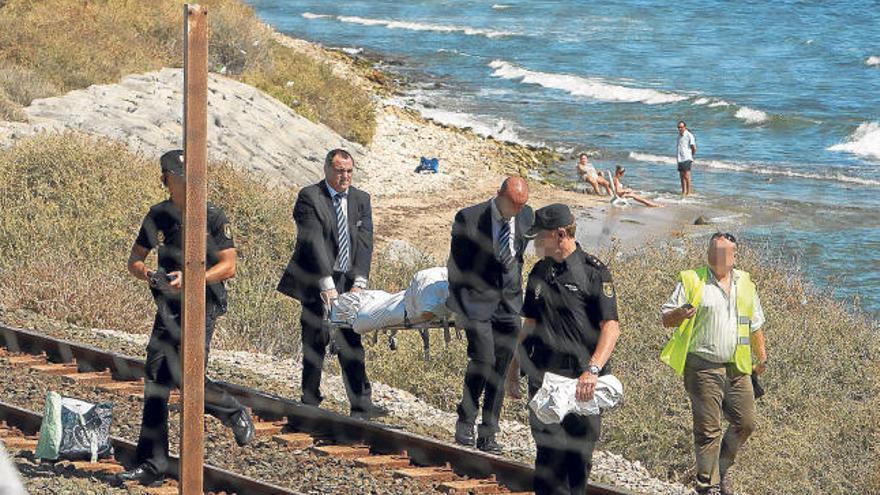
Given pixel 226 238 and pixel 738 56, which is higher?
pixel 226 238

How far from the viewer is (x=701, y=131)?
140 ft

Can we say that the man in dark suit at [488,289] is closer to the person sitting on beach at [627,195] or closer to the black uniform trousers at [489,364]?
the black uniform trousers at [489,364]

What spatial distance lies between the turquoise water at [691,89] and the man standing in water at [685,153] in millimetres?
415

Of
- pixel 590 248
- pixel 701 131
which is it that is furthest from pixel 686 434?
pixel 701 131

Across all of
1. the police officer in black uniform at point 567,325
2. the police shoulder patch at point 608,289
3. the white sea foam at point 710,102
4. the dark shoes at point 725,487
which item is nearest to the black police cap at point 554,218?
the police officer in black uniform at point 567,325

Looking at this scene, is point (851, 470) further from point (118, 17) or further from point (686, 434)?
point (118, 17)

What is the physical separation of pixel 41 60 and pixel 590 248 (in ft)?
32.4

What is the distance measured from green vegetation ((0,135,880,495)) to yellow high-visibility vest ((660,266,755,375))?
134 centimetres

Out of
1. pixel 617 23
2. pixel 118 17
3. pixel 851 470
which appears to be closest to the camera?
pixel 851 470

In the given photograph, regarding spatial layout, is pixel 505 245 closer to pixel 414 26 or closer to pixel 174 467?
pixel 174 467

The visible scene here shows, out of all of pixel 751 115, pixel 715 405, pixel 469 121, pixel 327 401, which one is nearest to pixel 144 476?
pixel 327 401

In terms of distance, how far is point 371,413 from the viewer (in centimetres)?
1045

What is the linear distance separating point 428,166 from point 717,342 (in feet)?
70.3

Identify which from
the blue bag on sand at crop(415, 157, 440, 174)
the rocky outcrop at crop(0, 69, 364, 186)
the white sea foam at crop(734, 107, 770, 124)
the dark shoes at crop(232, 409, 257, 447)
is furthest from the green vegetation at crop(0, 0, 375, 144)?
the white sea foam at crop(734, 107, 770, 124)
